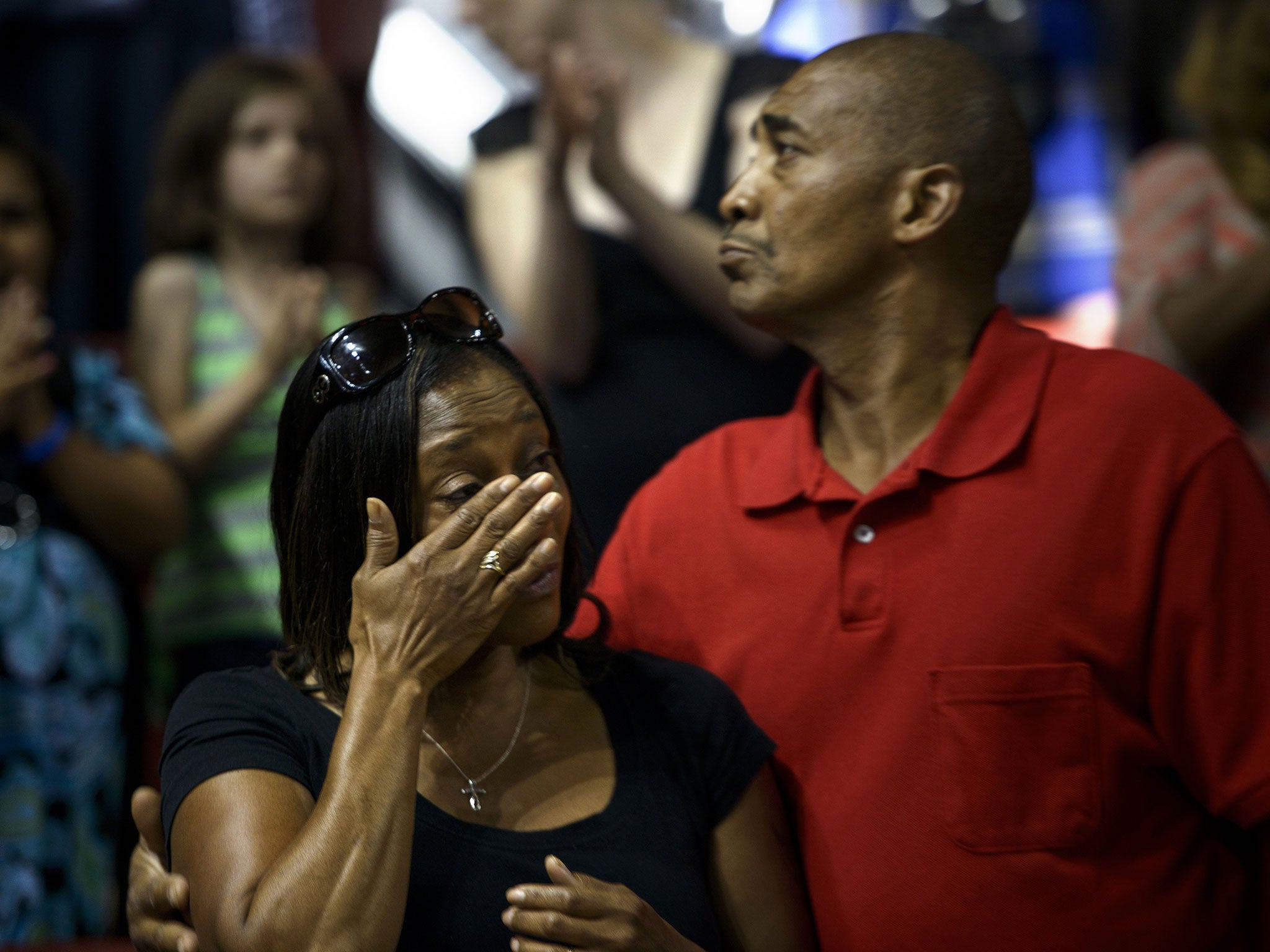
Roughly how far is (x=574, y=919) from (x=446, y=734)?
0.24 metres

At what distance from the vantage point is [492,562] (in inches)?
47.1

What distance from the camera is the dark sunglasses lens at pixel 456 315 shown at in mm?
1306

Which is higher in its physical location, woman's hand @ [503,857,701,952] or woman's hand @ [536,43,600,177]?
woman's hand @ [536,43,600,177]

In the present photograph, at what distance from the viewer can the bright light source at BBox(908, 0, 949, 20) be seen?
3.13 metres

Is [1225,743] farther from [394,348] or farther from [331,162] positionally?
[331,162]

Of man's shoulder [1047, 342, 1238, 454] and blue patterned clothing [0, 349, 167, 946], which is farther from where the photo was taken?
blue patterned clothing [0, 349, 167, 946]

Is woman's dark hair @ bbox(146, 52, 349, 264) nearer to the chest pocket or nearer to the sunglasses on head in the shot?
the sunglasses on head

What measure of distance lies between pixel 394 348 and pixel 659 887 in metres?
0.57

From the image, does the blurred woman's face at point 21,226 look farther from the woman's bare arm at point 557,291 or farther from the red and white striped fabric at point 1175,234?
the red and white striped fabric at point 1175,234

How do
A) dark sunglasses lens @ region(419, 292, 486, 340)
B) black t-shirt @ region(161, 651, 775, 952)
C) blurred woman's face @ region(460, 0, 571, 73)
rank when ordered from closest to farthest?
black t-shirt @ region(161, 651, 775, 952), dark sunglasses lens @ region(419, 292, 486, 340), blurred woman's face @ region(460, 0, 571, 73)

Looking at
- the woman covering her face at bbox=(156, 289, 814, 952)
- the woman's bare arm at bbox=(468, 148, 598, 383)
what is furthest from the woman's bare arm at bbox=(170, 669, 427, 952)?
the woman's bare arm at bbox=(468, 148, 598, 383)

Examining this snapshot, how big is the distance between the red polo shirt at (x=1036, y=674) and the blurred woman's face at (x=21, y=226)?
1487mm

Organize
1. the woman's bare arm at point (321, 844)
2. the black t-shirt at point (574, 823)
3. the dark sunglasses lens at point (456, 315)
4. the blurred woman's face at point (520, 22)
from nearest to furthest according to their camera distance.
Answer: the woman's bare arm at point (321, 844)
the black t-shirt at point (574, 823)
the dark sunglasses lens at point (456, 315)
the blurred woman's face at point (520, 22)

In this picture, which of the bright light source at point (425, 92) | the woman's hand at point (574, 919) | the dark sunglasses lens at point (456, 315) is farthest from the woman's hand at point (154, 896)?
the bright light source at point (425, 92)
